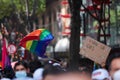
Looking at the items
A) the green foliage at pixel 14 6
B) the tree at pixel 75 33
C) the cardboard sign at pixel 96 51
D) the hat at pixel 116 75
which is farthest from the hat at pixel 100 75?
the green foliage at pixel 14 6

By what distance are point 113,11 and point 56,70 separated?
1843 centimetres

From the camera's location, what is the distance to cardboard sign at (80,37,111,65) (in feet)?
20.4

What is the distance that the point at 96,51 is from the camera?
6.39 metres

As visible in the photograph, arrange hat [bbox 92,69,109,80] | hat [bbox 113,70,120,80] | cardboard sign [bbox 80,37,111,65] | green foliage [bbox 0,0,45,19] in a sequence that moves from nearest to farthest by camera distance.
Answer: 1. hat [bbox 113,70,120,80]
2. hat [bbox 92,69,109,80]
3. cardboard sign [bbox 80,37,111,65]
4. green foliage [bbox 0,0,45,19]

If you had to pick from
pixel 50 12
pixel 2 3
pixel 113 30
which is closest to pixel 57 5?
pixel 50 12

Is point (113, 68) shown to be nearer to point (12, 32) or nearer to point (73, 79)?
point (73, 79)

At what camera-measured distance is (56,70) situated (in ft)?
12.6

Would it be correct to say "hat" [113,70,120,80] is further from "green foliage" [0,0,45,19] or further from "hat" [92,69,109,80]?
"green foliage" [0,0,45,19]

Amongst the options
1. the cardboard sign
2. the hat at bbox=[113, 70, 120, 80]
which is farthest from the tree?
the hat at bbox=[113, 70, 120, 80]

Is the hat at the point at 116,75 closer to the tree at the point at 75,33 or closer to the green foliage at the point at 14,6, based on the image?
the tree at the point at 75,33

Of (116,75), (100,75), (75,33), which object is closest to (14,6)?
(75,33)

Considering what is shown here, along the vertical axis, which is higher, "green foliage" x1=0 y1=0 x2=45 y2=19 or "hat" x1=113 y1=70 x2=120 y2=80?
"hat" x1=113 y1=70 x2=120 y2=80

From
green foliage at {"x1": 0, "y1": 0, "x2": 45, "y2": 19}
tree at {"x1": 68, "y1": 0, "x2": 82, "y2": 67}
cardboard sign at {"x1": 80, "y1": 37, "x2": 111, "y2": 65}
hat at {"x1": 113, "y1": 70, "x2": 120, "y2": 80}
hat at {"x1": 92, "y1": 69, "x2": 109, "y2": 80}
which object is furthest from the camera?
green foliage at {"x1": 0, "y1": 0, "x2": 45, "y2": 19}

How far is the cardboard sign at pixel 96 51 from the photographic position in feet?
20.4
